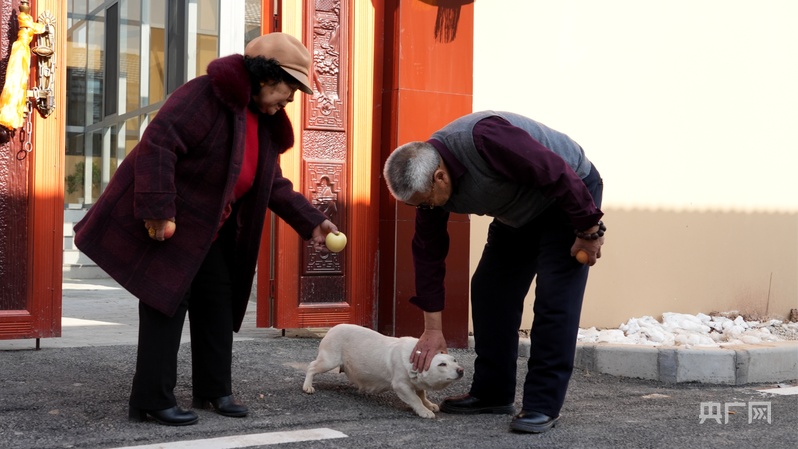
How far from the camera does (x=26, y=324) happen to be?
5.37 metres

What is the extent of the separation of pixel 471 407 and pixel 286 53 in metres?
1.77

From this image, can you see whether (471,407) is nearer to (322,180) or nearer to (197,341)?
(197,341)

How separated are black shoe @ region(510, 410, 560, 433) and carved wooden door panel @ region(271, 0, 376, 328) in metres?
2.59

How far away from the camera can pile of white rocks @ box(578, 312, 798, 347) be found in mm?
5965

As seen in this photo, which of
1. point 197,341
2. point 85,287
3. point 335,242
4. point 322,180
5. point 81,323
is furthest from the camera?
point 85,287

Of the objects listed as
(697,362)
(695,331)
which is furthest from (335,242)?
(695,331)

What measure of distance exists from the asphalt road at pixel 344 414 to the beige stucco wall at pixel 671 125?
1.83 meters

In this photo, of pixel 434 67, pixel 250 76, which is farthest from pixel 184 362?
pixel 434 67

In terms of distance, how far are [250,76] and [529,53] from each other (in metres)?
3.23

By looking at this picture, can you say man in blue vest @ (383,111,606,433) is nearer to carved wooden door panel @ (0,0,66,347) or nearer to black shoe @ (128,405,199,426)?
black shoe @ (128,405,199,426)

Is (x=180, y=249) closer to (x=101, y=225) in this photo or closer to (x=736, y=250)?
(x=101, y=225)

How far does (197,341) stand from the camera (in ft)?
12.8

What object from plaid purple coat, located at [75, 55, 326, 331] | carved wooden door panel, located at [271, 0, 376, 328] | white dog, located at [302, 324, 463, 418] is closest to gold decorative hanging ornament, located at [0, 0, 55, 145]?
carved wooden door panel, located at [271, 0, 376, 328]

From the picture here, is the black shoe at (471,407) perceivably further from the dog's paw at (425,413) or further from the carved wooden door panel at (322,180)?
the carved wooden door panel at (322,180)
